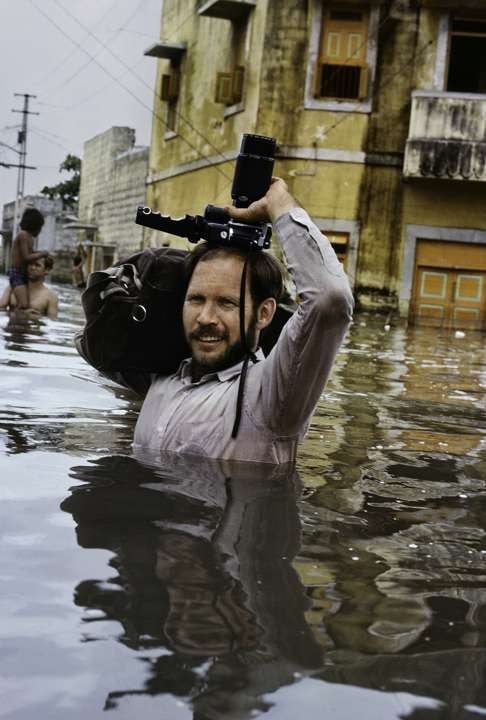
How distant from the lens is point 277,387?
334 centimetres

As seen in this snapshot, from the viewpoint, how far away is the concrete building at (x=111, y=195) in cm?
3048

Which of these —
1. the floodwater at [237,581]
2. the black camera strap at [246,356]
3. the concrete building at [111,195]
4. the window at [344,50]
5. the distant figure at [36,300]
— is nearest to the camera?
the floodwater at [237,581]

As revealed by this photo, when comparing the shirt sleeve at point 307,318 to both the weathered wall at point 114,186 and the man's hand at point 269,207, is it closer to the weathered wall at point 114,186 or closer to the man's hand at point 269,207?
the man's hand at point 269,207

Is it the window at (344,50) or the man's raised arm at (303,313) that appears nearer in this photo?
the man's raised arm at (303,313)

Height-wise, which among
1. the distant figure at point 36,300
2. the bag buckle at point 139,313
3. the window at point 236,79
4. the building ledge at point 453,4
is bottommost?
the distant figure at point 36,300

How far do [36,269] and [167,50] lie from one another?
555 inches

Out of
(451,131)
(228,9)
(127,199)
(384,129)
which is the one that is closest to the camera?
(451,131)

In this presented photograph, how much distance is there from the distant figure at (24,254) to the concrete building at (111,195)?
16.0 metres

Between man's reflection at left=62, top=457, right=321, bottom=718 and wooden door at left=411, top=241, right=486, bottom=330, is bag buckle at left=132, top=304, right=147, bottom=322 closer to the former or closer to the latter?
man's reflection at left=62, top=457, right=321, bottom=718

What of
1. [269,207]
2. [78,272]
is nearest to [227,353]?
[269,207]

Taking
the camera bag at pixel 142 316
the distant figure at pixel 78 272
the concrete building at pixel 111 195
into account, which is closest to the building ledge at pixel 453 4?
the concrete building at pixel 111 195

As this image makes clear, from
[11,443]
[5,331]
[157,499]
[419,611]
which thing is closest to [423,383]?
[5,331]

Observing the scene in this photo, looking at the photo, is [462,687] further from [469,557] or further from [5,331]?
[5,331]

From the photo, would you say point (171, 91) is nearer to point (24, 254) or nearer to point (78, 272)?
point (78, 272)
